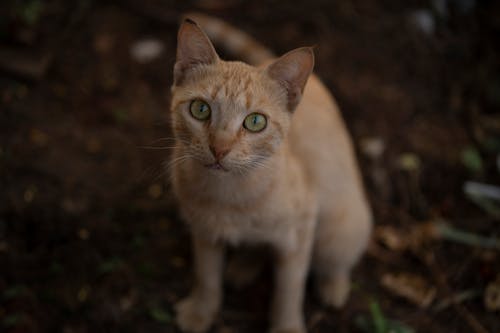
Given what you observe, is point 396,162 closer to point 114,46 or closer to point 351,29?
point 351,29

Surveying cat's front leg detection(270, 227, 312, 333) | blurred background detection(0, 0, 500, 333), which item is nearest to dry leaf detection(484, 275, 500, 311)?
blurred background detection(0, 0, 500, 333)

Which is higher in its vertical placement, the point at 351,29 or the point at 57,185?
the point at 351,29

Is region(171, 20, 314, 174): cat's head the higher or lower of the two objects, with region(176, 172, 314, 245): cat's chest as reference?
higher

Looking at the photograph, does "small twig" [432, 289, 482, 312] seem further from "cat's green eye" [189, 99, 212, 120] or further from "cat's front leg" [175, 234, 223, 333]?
"cat's green eye" [189, 99, 212, 120]

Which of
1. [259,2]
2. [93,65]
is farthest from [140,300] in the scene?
[259,2]

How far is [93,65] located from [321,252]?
7.06ft

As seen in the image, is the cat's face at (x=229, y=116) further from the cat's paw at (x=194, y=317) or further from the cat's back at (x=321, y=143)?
the cat's paw at (x=194, y=317)

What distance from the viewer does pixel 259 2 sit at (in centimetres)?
399

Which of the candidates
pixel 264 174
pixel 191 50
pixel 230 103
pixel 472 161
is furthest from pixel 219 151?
pixel 472 161

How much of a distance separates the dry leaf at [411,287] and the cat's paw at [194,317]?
3.48 ft

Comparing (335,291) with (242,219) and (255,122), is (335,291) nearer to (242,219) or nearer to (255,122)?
(242,219)

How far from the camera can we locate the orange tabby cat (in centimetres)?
181

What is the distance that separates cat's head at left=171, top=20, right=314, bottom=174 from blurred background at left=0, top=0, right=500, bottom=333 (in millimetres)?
554

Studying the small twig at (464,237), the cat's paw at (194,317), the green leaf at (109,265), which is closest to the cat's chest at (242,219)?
the cat's paw at (194,317)
